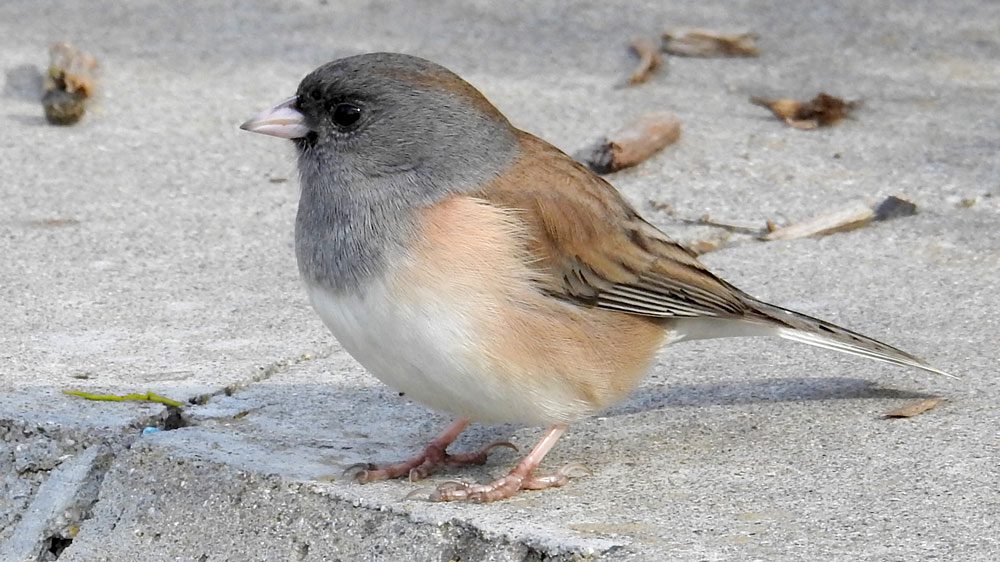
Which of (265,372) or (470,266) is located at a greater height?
(470,266)

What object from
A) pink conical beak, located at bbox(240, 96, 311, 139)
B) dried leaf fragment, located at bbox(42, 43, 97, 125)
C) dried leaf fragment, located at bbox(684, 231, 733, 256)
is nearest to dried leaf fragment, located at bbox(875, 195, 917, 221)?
dried leaf fragment, located at bbox(684, 231, 733, 256)

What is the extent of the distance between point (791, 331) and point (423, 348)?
0.92 metres

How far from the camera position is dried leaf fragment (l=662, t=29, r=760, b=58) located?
218 inches

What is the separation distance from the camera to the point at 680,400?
3.31 metres

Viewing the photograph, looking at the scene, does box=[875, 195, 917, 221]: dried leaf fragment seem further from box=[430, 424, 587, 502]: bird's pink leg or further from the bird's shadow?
box=[430, 424, 587, 502]: bird's pink leg

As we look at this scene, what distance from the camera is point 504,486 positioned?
280 cm

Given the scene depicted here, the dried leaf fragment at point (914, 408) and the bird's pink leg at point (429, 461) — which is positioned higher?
the bird's pink leg at point (429, 461)

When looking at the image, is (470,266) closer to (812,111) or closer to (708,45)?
(812,111)

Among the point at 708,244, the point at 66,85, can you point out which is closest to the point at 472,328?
the point at 708,244

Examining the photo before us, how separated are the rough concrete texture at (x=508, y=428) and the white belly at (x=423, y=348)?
0.68 feet

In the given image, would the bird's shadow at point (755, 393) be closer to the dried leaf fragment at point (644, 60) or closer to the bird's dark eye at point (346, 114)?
the bird's dark eye at point (346, 114)

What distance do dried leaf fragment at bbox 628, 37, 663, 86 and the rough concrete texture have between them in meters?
0.05

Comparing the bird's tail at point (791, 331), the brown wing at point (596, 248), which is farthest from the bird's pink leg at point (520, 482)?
the bird's tail at point (791, 331)

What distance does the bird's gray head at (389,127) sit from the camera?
9.38 feet
